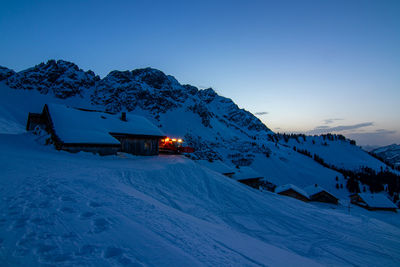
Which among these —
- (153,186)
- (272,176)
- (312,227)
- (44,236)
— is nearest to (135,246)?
(44,236)

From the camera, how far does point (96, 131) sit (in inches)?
758

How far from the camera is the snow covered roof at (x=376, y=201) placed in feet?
145

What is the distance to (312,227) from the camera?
29.8 feet

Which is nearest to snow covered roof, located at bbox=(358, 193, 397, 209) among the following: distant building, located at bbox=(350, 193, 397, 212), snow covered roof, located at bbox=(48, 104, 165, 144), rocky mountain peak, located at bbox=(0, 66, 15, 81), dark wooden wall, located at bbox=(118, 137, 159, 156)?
distant building, located at bbox=(350, 193, 397, 212)

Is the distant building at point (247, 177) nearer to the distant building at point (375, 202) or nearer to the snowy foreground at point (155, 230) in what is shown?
the snowy foreground at point (155, 230)

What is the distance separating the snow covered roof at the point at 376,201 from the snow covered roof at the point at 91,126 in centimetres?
5487

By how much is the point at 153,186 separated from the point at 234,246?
21.0ft

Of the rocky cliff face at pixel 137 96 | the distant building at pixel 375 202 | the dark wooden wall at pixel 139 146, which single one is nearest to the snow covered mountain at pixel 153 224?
the dark wooden wall at pixel 139 146

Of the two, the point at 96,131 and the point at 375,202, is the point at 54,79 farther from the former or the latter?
the point at 375,202

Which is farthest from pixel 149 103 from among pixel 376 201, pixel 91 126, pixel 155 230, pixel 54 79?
pixel 155 230

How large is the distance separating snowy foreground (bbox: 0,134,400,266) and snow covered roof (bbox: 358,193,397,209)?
161 feet

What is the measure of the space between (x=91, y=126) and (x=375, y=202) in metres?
63.9

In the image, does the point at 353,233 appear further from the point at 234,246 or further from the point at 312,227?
the point at 234,246

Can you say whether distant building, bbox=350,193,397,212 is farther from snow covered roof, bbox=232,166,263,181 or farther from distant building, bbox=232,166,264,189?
snow covered roof, bbox=232,166,263,181
